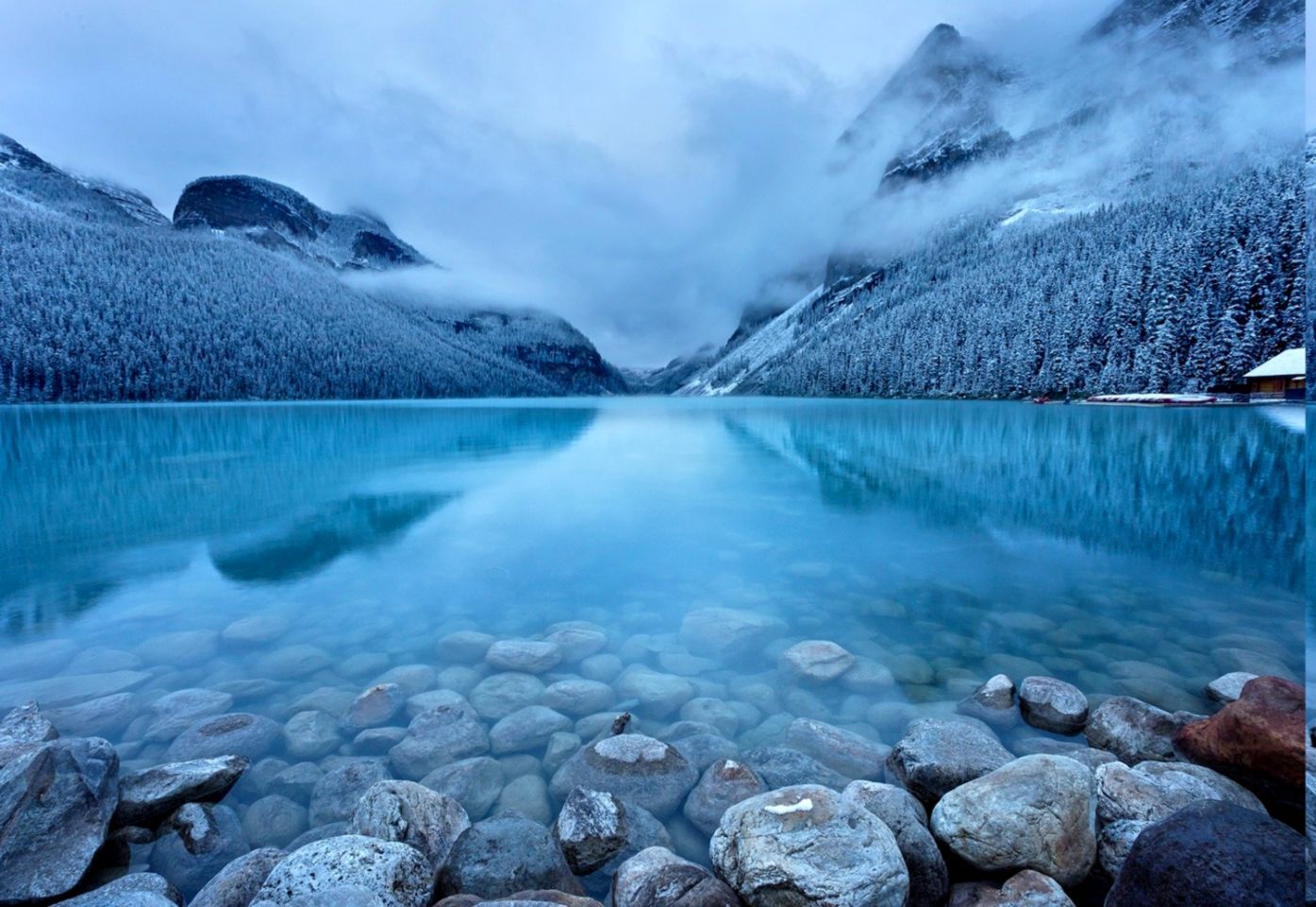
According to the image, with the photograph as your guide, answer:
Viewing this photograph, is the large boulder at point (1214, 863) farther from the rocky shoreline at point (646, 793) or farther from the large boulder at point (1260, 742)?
the large boulder at point (1260, 742)

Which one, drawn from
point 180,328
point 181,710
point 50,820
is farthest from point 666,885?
point 180,328

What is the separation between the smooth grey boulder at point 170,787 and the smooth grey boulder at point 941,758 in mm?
5819

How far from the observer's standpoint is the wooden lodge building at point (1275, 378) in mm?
43688

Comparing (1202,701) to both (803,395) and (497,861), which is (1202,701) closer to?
(497,861)

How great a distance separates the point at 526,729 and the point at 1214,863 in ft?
17.1

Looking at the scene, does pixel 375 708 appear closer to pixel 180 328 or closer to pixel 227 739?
pixel 227 739

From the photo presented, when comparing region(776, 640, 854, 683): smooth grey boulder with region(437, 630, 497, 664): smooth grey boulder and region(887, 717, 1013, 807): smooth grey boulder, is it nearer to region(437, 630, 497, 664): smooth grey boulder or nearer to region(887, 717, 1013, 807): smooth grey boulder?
region(887, 717, 1013, 807): smooth grey boulder

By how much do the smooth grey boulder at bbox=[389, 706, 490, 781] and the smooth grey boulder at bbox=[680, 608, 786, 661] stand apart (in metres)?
3.22

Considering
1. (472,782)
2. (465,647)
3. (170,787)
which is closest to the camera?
(170,787)

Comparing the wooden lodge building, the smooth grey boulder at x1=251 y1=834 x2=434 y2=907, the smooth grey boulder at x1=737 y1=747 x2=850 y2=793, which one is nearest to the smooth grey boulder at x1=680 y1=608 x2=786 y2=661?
the smooth grey boulder at x1=737 y1=747 x2=850 y2=793

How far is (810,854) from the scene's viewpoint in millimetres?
3391

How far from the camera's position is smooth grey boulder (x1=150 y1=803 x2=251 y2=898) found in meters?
4.13

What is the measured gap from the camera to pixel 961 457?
88.2 ft

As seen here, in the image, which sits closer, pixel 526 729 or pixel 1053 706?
pixel 1053 706
